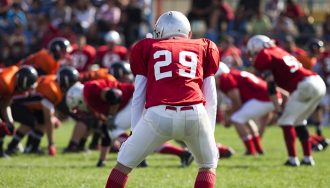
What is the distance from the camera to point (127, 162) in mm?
5812

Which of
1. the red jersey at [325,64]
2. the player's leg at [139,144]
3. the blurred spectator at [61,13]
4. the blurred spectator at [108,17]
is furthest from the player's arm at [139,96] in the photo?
the blurred spectator at [61,13]

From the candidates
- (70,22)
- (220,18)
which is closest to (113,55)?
(70,22)

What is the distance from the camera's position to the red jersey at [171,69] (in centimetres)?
577

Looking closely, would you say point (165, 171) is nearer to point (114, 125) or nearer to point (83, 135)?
point (114, 125)

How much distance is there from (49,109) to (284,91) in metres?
3.47

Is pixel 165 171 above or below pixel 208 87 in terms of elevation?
below

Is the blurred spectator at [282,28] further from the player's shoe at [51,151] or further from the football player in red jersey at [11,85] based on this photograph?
the football player in red jersey at [11,85]

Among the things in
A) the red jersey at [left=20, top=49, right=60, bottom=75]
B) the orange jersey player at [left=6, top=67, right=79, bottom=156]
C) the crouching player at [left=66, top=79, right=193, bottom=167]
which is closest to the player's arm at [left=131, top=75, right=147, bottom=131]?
the crouching player at [left=66, top=79, right=193, bottom=167]

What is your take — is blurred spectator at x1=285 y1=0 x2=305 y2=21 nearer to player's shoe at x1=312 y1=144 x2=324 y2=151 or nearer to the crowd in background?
the crowd in background

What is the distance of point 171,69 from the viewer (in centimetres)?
579

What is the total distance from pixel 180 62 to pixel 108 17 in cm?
1316

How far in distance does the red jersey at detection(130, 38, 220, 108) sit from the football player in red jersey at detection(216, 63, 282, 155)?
195 inches

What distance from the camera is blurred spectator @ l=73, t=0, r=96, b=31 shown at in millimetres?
19250

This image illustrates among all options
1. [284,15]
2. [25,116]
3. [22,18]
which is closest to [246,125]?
[25,116]
